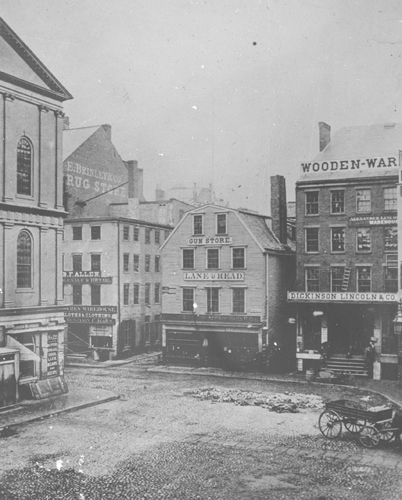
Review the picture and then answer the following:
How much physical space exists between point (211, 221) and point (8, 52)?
60.1 feet

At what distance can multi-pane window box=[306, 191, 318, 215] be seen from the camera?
38.0 m

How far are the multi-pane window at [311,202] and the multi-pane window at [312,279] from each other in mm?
3716

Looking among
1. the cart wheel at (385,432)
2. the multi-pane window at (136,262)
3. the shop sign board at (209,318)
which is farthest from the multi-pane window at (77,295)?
the cart wheel at (385,432)

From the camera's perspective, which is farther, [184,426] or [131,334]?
[131,334]

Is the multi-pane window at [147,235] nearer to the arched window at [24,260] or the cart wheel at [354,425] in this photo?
the arched window at [24,260]

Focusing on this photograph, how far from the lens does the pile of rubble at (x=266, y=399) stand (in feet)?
87.1

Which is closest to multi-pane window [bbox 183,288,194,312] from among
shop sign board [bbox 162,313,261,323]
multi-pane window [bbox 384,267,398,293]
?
shop sign board [bbox 162,313,261,323]

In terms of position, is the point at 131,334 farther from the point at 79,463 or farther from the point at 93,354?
the point at 79,463

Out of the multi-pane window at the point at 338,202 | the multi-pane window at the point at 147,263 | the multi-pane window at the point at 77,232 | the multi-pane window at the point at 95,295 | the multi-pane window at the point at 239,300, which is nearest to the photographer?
the multi-pane window at the point at 338,202

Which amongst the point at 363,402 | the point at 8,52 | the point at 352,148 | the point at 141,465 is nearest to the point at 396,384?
the point at 363,402

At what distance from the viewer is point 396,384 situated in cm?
3325

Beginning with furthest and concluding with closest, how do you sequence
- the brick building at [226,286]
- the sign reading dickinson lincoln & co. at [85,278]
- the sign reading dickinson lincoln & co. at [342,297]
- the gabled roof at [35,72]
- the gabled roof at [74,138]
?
the gabled roof at [74,138]
the sign reading dickinson lincoln & co. at [85,278]
the brick building at [226,286]
the sign reading dickinson lincoln & co. at [342,297]
the gabled roof at [35,72]

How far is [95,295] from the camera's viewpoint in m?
44.2

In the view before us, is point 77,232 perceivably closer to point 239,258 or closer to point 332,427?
point 239,258
